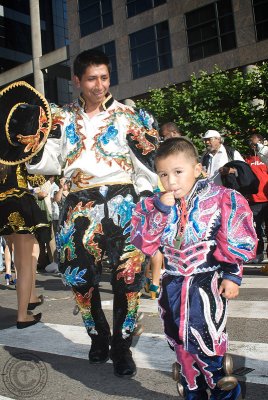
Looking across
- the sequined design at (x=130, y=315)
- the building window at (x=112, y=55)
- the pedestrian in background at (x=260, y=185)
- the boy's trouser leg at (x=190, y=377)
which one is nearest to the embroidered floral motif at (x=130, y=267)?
the sequined design at (x=130, y=315)

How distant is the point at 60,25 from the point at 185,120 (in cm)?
3283

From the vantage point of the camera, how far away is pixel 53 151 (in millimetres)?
3426

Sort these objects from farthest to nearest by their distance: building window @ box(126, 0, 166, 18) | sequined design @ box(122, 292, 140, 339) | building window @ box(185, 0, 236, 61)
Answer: building window @ box(126, 0, 166, 18), building window @ box(185, 0, 236, 61), sequined design @ box(122, 292, 140, 339)

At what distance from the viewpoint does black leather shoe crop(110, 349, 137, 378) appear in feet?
9.98

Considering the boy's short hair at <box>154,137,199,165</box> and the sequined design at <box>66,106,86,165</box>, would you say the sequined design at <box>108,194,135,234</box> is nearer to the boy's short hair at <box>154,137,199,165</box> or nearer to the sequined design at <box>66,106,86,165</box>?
the sequined design at <box>66,106,86,165</box>

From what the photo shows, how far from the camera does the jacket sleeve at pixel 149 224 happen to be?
2349 mm

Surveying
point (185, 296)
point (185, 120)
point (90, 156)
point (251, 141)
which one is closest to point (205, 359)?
point (185, 296)

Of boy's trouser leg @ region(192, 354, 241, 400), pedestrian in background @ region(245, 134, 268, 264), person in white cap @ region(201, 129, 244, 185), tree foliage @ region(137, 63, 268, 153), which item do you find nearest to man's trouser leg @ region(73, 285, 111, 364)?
boy's trouser leg @ region(192, 354, 241, 400)

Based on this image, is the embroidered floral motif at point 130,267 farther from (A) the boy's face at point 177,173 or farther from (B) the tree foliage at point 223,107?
(B) the tree foliage at point 223,107

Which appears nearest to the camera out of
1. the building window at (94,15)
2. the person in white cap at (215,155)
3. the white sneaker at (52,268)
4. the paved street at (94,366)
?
the paved street at (94,366)

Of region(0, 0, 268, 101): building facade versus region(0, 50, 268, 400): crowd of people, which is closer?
region(0, 50, 268, 400): crowd of people

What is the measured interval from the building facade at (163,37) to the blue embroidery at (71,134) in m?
22.7

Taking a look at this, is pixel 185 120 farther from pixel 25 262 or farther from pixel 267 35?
pixel 25 262

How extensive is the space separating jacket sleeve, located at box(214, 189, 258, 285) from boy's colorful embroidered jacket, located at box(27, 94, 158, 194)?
3.45ft
